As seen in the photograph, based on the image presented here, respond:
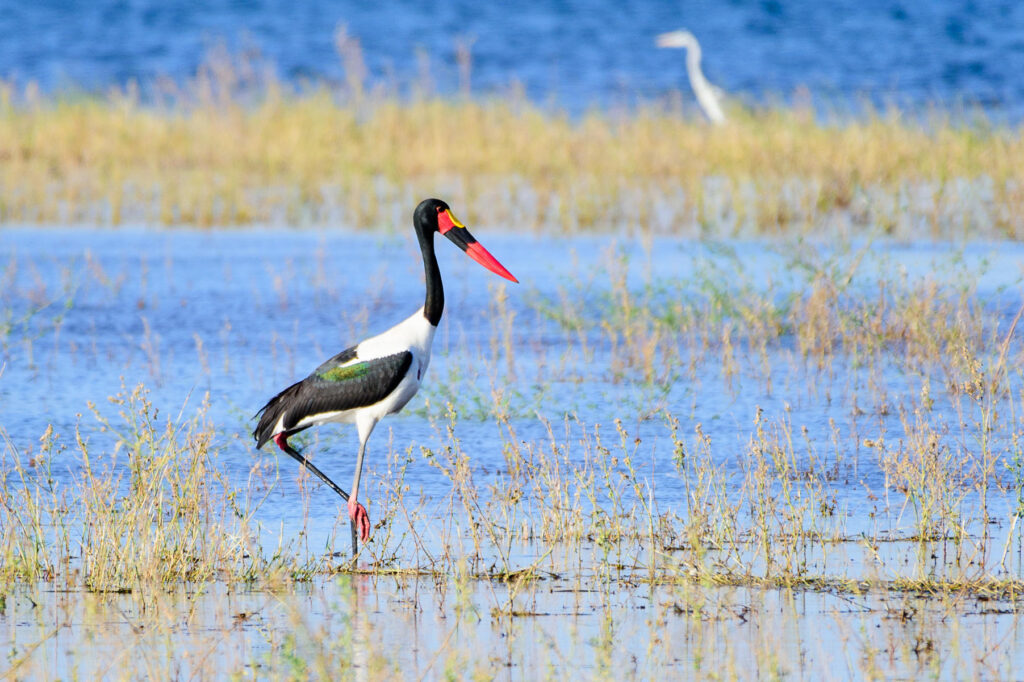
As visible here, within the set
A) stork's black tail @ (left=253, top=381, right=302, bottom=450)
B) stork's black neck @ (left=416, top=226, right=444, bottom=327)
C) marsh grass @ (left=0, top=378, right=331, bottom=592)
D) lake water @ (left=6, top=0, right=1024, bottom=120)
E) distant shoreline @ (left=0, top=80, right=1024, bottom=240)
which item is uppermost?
lake water @ (left=6, top=0, right=1024, bottom=120)

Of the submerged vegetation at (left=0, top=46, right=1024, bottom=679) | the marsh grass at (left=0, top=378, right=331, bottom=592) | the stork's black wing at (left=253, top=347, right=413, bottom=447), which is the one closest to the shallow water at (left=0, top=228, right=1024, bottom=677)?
the submerged vegetation at (left=0, top=46, right=1024, bottom=679)

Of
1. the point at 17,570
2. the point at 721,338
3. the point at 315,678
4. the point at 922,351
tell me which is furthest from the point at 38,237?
the point at 315,678

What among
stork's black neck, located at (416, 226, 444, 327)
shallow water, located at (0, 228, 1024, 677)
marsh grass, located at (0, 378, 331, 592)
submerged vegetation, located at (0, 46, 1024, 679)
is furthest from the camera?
stork's black neck, located at (416, 226, 444, 327)

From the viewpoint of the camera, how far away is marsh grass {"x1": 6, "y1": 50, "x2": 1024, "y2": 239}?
13.1 meters

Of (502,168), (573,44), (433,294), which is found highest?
(573,44)

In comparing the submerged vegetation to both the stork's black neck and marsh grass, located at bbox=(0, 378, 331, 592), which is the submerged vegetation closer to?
marsh grass, located at bbox=(0, 378, 331, 592)

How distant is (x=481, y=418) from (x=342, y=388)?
1489 mm

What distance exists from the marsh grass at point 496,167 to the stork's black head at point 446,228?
5.47m

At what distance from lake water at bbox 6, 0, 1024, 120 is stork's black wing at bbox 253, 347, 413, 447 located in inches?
652

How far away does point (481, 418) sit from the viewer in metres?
7.40

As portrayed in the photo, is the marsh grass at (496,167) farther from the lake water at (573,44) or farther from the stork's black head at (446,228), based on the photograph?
the lake water at (573,44)

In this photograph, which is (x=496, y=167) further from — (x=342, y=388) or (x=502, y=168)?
(x=342, y=388)

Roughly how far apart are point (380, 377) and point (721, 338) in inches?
141

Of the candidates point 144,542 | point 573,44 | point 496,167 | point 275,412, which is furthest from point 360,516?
point 573,44
